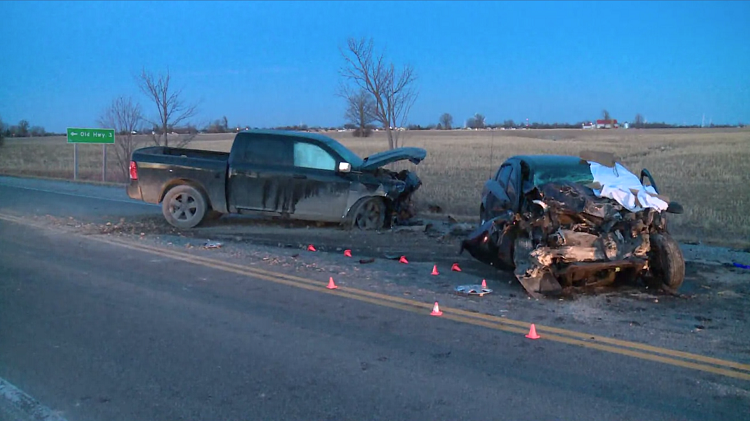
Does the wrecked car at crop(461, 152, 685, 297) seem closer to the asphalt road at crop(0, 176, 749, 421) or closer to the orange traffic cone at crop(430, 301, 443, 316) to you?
the orange traffic cone at crop(430, 301, 443, 316)

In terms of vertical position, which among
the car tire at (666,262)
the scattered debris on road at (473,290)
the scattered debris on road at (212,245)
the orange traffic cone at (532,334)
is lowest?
the orange traffic cone at (532,334)

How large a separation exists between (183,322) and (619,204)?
16.6 ft

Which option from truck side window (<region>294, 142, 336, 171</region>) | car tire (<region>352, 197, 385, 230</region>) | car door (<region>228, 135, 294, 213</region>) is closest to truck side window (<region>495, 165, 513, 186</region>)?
car tire (<region>352, 197, 385, 230</region>)

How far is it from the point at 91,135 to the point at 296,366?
978 inches

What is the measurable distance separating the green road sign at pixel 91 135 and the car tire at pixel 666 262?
23.6m

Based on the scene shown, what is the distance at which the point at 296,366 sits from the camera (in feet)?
18.6

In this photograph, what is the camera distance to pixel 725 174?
2694cm

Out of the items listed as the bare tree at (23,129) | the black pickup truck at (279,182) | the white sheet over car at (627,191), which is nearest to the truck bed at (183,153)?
the black pickup truck at (279,182)

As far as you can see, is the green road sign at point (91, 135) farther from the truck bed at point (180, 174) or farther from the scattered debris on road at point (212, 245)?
the scattered debris on road at point (212, 245)

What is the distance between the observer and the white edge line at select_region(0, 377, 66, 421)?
469 cm

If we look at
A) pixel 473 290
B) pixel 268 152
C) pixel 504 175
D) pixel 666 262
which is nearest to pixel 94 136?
pixel 268 152

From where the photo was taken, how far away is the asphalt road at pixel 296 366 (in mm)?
4820

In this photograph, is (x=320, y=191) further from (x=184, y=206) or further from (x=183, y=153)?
(x=183, y=153)

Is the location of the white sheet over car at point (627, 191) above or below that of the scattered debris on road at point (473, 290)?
above
